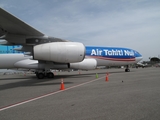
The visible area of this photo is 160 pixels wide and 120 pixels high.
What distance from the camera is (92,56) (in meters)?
17.6

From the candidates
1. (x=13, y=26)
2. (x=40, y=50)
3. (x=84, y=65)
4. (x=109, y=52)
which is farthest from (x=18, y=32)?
(x=109, y=52)

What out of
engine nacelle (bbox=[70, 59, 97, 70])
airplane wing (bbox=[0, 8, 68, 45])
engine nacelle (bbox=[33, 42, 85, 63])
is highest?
airplane wing (bbox=[0, 8, 68, 45])

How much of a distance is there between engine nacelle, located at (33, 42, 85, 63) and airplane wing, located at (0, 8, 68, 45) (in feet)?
3.63

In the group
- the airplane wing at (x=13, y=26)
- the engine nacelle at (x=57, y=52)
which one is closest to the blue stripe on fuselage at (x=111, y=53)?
the engine nacelle at (x=57, y=52)

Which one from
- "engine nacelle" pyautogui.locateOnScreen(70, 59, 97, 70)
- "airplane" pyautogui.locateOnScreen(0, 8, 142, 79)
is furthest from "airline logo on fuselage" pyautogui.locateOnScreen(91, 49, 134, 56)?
"engine nacelle" pyautogui.locateOnScreen(70, 59, 97, 70)

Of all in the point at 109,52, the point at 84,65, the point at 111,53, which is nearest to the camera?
the point at 84,65

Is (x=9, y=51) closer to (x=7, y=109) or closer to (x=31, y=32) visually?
(x=31, y=32)

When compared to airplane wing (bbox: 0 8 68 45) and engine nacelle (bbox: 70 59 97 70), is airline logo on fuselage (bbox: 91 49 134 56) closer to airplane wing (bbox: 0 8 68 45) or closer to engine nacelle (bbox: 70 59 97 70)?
engine nacelle (bbox: 70 59 97 70)

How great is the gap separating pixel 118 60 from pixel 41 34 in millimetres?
12678

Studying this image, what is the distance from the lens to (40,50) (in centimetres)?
978

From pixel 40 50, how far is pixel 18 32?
6.74ft

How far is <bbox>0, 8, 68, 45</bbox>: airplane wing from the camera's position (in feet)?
26.7

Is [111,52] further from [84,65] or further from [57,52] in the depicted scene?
[57,52]

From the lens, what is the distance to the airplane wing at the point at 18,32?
320 inches
